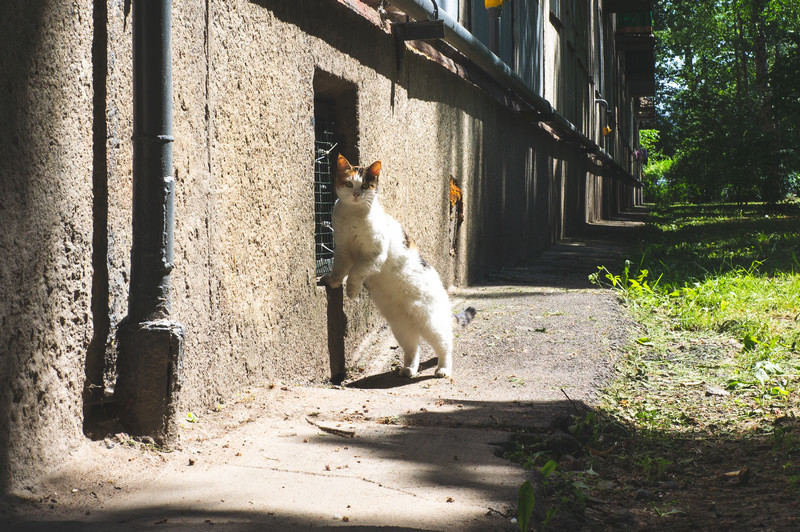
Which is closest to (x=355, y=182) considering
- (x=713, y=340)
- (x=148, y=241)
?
(x=148, y=241)

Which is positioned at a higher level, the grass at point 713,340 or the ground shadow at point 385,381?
the grass at point 713,340

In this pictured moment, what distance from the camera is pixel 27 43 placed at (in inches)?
83.2

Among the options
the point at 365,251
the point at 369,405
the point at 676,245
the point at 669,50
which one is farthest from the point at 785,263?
the point at 669,50

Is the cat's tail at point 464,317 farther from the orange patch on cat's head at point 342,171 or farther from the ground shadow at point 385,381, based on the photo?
the orange patch on cat's head at point 342,171

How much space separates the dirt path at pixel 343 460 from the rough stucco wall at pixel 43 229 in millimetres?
167

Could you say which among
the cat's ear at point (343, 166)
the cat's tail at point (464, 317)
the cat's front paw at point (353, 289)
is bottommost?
the cat's tail at point (464, 317)

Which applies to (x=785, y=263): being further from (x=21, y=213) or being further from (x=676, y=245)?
(x=21, y=213)

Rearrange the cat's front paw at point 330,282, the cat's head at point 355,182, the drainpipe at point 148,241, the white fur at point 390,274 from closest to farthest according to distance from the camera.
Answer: the drainpipe at point 148,241
the cat's head at point 355,182
the white fur at point 390,274
the cat's front paw at point 330,282

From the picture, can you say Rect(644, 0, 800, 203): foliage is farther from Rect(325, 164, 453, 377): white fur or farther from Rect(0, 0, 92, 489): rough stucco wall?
Rect(0, 0, 92, 489): rough stucco wall

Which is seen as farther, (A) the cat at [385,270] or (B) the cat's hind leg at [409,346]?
(B) the cat's hind leg at [409,346]

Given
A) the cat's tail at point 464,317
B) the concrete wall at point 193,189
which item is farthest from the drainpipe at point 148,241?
the cat's tail at point 464,317

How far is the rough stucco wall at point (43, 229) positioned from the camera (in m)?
2.04

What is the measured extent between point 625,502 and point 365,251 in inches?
82.7

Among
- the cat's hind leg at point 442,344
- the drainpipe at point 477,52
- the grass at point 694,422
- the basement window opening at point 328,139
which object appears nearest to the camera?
the grass at point 694,422
